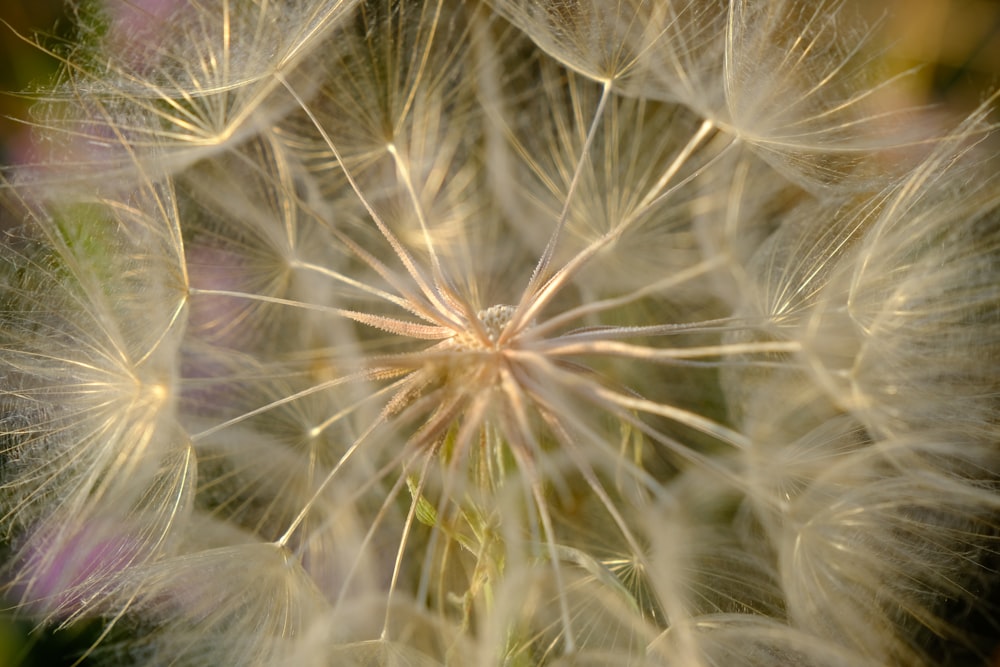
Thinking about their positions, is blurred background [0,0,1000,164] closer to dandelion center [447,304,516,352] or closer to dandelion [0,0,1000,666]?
dandelion [0,0,1000,666]

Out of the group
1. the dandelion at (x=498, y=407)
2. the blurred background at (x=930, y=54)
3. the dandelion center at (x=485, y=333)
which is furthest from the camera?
the blurred background at (x=930, y=54)

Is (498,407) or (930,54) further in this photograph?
(930,54)

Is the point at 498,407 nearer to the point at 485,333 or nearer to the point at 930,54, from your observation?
the point at 485,333

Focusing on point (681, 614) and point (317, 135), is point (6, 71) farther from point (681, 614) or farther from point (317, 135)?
point (681, 614)

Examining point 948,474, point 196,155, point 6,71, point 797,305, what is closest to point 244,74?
point 196,155

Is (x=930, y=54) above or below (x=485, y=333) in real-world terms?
above

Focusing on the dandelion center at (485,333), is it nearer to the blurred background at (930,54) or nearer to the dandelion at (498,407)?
the dandelion at (498,407)

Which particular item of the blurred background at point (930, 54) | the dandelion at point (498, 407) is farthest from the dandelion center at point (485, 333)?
the blurred background at point (930, 54)

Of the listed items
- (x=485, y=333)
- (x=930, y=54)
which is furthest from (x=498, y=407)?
(x=930, y=54)

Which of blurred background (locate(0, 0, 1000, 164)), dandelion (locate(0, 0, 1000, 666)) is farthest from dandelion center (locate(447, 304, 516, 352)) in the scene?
blurred background (locate(0, 0, 1000, 164))
